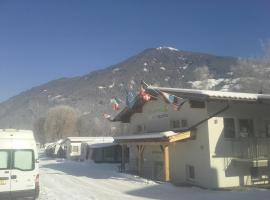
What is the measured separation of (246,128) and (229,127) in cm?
128

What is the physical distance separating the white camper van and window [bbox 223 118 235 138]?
11.1 meters

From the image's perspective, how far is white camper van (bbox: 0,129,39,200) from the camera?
1517 cm

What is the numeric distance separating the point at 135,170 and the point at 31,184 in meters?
15.9

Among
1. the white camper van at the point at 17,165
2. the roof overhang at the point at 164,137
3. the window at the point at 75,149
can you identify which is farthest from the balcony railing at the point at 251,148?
the window at the point at 75,149

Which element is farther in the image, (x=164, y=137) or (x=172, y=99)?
(x=172, y=99)

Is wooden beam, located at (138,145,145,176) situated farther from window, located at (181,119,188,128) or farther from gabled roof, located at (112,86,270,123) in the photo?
gabled roof, located at (112,86,270,123)

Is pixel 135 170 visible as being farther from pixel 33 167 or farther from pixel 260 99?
pixel 33 167

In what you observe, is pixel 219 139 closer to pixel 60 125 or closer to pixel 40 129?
pixel 60 125

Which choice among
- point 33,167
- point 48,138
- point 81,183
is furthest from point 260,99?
point 48,138

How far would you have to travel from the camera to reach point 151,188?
69.2 feet

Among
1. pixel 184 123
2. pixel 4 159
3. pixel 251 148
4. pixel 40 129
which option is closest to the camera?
pixel 4 159

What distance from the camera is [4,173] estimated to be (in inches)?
599

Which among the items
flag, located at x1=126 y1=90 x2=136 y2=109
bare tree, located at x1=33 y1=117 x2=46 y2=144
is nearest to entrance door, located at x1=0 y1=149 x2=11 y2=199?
flag, located at x1=126 y1=90 x2=136 y2=109

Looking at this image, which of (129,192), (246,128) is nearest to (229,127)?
(246,128)
